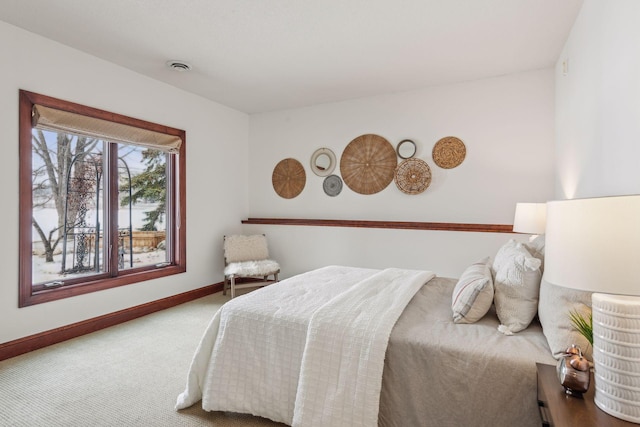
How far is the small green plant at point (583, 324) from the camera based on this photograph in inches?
49.6

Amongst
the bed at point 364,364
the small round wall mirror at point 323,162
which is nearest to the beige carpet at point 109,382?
the bed at point 364,364

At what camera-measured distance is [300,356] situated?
1.74 m

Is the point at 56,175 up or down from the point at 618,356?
up

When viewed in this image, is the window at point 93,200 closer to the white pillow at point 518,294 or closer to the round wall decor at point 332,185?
the round wall decor at point 332,185

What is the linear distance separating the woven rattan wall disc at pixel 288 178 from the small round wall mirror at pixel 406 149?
4.31 feet

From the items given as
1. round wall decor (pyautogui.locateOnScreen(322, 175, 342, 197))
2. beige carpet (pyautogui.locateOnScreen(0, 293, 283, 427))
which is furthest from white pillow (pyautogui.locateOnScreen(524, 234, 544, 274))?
round wall decor (pyautogui.locateOnScreen(322, 175, 342, 197))

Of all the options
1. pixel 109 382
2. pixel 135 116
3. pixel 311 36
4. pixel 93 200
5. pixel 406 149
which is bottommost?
pixel 109 382

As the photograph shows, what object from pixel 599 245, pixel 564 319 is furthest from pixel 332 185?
pixel 599 245

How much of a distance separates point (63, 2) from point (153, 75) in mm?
1335

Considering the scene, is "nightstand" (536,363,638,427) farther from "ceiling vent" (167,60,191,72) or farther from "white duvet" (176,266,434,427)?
"ceiling vent" (167,60,191,72)

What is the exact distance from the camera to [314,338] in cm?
168

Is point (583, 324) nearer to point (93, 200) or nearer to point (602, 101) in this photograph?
point (602, 101)

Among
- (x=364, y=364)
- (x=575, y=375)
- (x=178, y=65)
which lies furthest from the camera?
(x=178, y=65)

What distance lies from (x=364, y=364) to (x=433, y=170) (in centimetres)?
294
